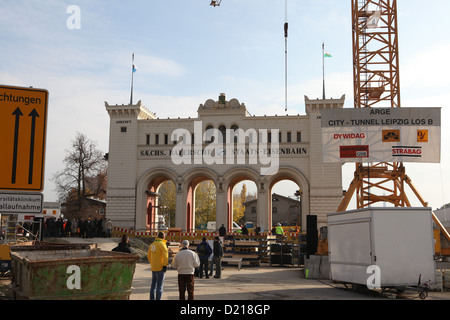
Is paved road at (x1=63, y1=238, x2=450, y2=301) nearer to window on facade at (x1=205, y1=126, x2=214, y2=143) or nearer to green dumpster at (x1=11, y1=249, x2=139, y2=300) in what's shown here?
green dumpster at (x1=11, y1=249, x2=139, y2=300)

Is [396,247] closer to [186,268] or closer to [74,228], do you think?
[186,268]

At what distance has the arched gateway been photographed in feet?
143

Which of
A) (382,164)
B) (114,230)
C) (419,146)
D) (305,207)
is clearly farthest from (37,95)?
(305,207)

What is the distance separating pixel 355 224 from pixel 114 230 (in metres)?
27.6

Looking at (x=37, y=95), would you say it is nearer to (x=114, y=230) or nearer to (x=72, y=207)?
(x=114, y=230)

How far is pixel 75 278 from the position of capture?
9984 millimetres

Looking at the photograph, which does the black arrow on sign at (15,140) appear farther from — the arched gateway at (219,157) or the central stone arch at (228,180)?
the central stone arch at (228,180)

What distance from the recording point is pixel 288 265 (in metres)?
29.0

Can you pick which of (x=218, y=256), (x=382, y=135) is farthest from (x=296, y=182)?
(x=218, y=256)

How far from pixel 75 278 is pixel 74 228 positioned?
1138 inches

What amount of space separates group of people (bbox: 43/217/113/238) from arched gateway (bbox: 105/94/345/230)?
22.5ft

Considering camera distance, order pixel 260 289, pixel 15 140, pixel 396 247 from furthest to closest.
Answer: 1. pixel 260 289
2. pixel 396 247
3. pixel 15 140

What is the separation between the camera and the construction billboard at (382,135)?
2862cm

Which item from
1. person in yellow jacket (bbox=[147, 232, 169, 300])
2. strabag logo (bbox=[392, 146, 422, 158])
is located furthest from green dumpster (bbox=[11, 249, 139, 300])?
strabag logo (bbox=[392, 146, 422, 158])
